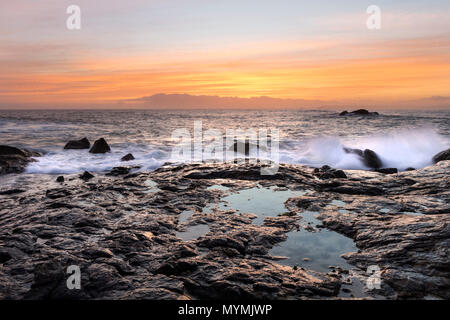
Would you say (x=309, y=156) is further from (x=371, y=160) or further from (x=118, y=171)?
(x=118, y=171)

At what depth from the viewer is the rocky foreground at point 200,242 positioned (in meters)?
4.61

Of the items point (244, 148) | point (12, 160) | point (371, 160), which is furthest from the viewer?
point (244, 148)

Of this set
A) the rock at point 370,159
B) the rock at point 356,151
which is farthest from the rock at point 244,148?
the rock at point 370,159

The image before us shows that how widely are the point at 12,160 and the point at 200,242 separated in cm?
1502

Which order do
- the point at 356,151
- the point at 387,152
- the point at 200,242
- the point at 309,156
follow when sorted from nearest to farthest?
1. the point at 200,242
2. the point at 356,151
3. the point at 387,152
4. the point at 309,156

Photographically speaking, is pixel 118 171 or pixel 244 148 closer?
pixel 118 171

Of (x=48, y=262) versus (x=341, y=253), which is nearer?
(x=48, y=262)

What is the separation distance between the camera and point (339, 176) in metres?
12.3

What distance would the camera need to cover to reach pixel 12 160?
1592 centimetres

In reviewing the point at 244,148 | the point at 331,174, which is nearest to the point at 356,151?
the point at 331,174

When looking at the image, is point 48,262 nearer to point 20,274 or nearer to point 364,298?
point 20,274

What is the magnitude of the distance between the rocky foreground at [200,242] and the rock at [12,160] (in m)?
4.87

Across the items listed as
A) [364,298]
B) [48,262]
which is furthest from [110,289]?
[364,298]
